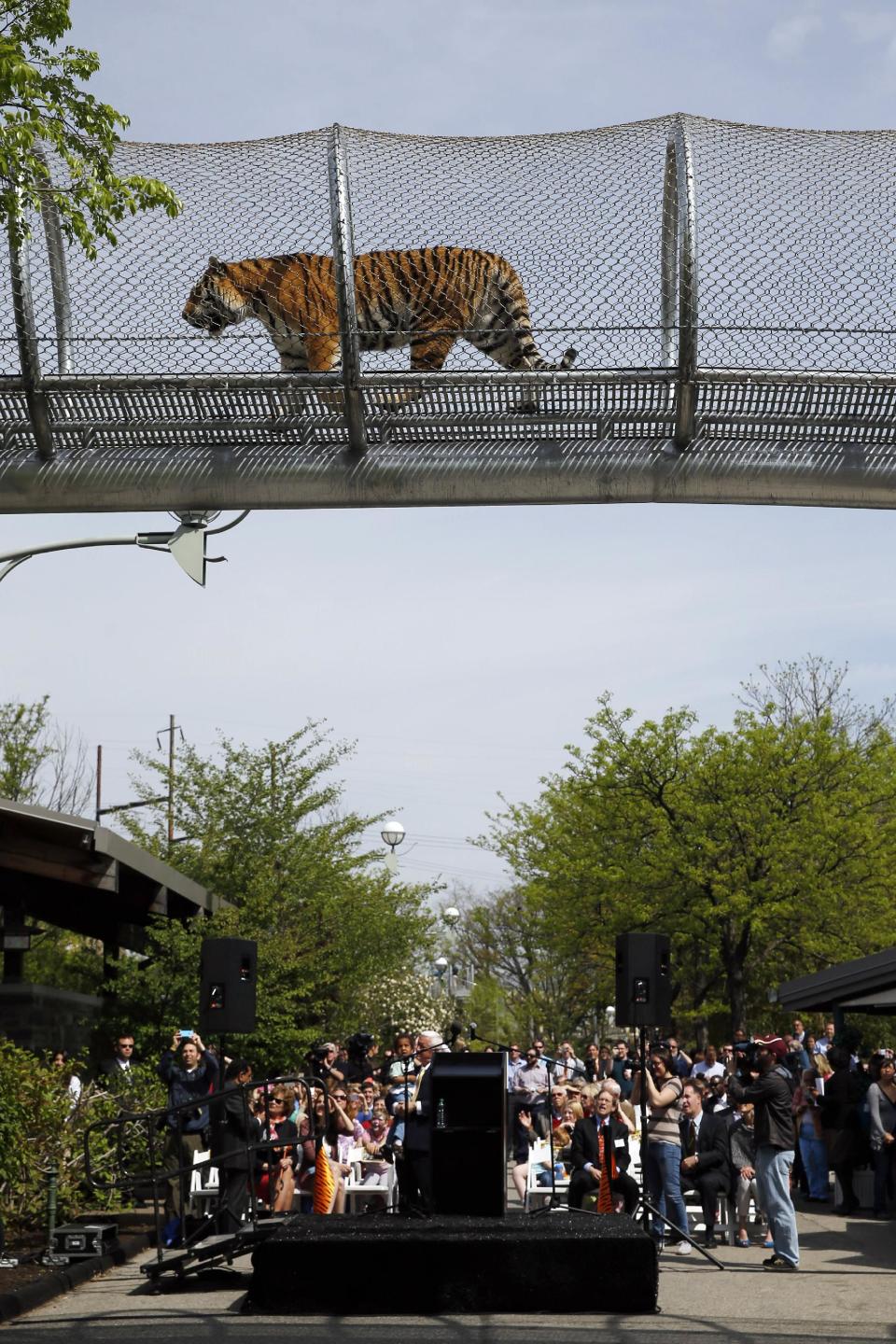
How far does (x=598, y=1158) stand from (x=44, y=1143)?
15.9 ft

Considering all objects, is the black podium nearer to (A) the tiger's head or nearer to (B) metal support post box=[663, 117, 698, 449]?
(B) metal support post box=[663, 117, 698, 449]

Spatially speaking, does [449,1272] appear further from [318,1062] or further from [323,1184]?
[318,1062]

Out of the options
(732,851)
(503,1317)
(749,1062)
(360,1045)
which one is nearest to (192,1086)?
(503,1317)

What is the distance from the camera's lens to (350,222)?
5.68 m

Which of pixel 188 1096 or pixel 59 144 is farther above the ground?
pixel 59 144

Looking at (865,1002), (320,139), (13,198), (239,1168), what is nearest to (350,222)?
(320,139)

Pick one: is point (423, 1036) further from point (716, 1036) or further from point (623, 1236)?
point (716, 1036)

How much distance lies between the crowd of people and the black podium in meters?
0.37

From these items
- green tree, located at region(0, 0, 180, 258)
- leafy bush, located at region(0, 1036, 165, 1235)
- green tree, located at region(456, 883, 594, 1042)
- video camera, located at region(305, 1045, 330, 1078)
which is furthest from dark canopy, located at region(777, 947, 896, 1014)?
green tree, located at region(456, 883, 594, 1042)

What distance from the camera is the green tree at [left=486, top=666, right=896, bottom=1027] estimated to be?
3559 centimetres

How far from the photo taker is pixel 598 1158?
1448 cm

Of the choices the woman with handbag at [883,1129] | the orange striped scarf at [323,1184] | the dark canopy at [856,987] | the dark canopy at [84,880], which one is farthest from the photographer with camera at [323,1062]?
the dark canopy at [856,987]

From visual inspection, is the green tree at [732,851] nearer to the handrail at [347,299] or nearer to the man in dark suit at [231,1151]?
the man in dark suit at [231,1151]

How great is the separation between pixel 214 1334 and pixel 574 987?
37.7m
